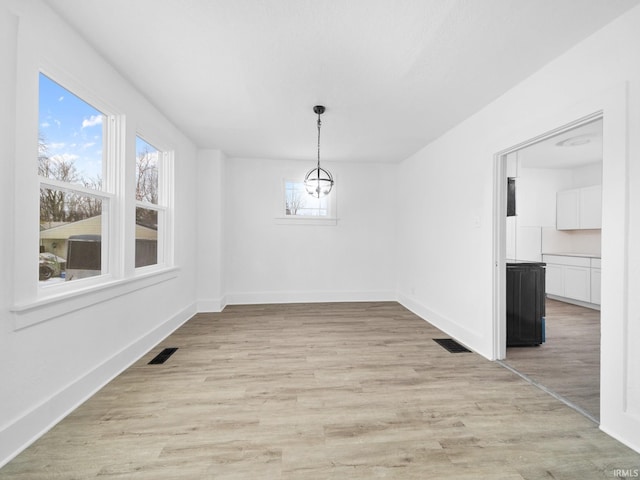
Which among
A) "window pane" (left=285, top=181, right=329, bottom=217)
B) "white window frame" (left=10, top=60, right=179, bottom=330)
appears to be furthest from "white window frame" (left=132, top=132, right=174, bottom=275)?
"window pane" (left=285, top=181, right=329, bottom=217)

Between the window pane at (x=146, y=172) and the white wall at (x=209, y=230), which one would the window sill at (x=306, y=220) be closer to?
the white wall at (x=209, y=230)

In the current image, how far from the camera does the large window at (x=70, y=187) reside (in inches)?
75.6

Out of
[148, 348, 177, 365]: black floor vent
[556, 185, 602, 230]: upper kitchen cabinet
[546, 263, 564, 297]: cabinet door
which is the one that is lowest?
[148, 348, 177, 365]: black floor vent

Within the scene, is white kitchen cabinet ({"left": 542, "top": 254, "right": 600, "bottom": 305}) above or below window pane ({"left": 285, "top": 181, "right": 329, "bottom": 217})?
below

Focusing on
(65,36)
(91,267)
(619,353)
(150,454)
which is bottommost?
(150,454)

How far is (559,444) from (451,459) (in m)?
0.71

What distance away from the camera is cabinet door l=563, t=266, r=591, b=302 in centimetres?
507

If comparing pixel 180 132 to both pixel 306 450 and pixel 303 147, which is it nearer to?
pixel 303 147

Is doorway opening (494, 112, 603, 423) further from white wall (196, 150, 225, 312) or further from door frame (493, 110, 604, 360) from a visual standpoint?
white wall (196, 150, 225, 312)

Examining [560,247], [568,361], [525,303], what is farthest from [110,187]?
[560,247]

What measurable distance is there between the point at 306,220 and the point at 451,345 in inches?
124

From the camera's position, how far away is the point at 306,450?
1678mm

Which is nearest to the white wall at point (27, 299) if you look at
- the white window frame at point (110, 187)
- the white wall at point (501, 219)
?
the white window frame at point (110, 187)

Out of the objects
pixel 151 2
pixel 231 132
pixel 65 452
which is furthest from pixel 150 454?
pixel 231 132
